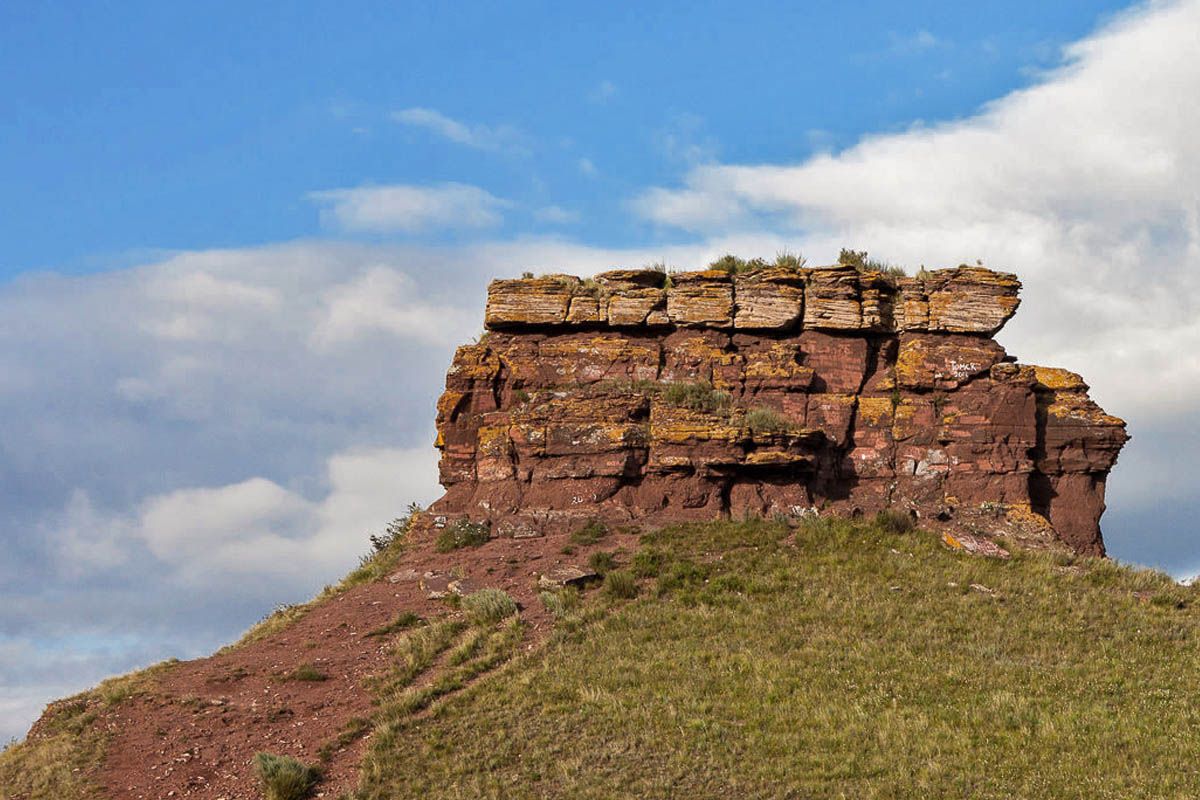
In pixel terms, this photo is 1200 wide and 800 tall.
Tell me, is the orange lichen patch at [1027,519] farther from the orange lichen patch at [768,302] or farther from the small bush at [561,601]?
the small bush at [561,601]

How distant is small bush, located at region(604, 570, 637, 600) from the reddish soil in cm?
147

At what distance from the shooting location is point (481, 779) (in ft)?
62.6

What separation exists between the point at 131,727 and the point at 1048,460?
24717mm

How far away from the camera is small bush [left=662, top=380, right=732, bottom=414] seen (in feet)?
102

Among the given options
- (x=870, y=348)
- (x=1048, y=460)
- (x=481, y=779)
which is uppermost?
(x=870, y=348)

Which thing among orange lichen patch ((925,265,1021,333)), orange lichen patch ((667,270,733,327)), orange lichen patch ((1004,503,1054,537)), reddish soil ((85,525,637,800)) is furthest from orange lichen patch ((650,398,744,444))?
orange lichen patch ((1004,503,1054,537))

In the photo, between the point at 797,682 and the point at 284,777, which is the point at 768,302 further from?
the point at 284,777

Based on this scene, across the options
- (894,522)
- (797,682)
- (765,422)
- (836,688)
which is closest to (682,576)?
(765,422)

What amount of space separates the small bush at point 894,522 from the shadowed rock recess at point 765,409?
1006 millimetres

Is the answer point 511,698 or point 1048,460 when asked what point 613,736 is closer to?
point 511,698

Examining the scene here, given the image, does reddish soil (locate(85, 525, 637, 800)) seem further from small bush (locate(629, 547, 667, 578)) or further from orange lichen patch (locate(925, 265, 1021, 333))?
orange lichen patch (locate(925, 265, 1021, 333))

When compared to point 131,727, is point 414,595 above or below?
above

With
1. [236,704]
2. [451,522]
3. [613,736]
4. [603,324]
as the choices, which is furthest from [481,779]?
[603,324]

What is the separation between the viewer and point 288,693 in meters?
23.0
